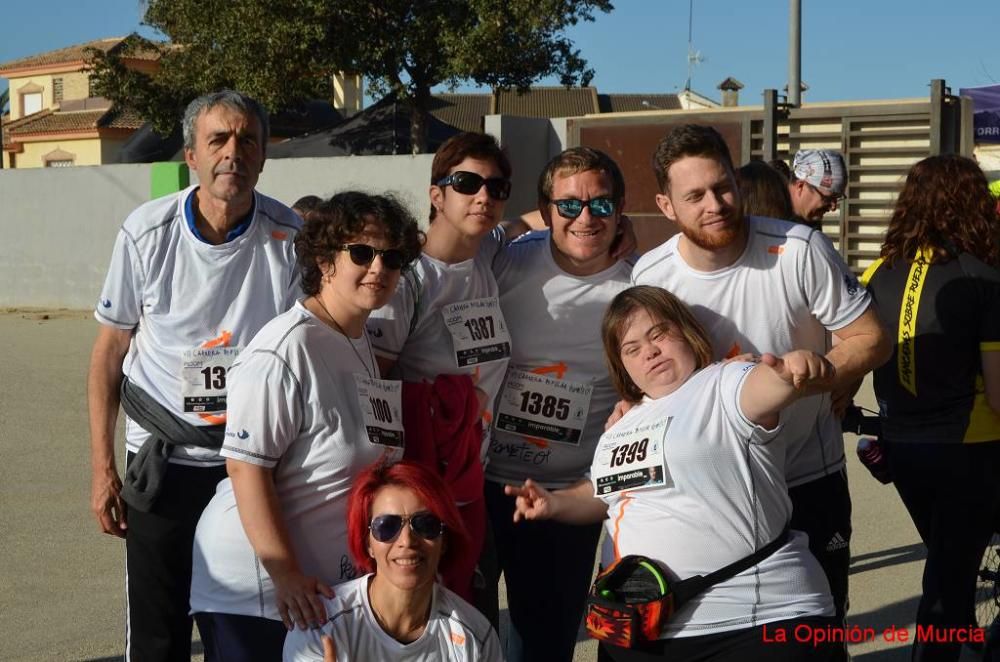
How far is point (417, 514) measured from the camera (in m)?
2.80

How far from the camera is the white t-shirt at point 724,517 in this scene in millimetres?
2607

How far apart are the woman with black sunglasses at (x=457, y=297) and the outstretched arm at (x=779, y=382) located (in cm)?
94

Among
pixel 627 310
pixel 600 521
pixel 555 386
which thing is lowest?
pixel 600 521

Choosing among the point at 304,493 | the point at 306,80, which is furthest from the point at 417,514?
the point at 306,80

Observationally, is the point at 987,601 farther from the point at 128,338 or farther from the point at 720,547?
the point at 128,338

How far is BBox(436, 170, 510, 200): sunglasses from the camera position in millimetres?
3377

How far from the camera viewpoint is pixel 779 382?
8.17ft

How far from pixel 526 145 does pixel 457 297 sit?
13.1 metres

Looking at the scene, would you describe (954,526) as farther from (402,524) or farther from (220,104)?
(220,104)

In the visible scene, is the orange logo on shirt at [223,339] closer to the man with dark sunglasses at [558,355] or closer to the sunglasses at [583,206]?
the man with dark sunglasses at [558,355]

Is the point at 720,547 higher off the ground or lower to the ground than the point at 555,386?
lower

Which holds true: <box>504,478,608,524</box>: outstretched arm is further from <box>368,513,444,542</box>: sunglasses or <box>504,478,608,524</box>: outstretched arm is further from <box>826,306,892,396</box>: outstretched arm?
<box>826,306,892,396</box>: outstretched arm

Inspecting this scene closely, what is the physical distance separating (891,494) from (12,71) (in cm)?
6458

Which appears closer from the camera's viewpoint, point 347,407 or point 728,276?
point 347,407
